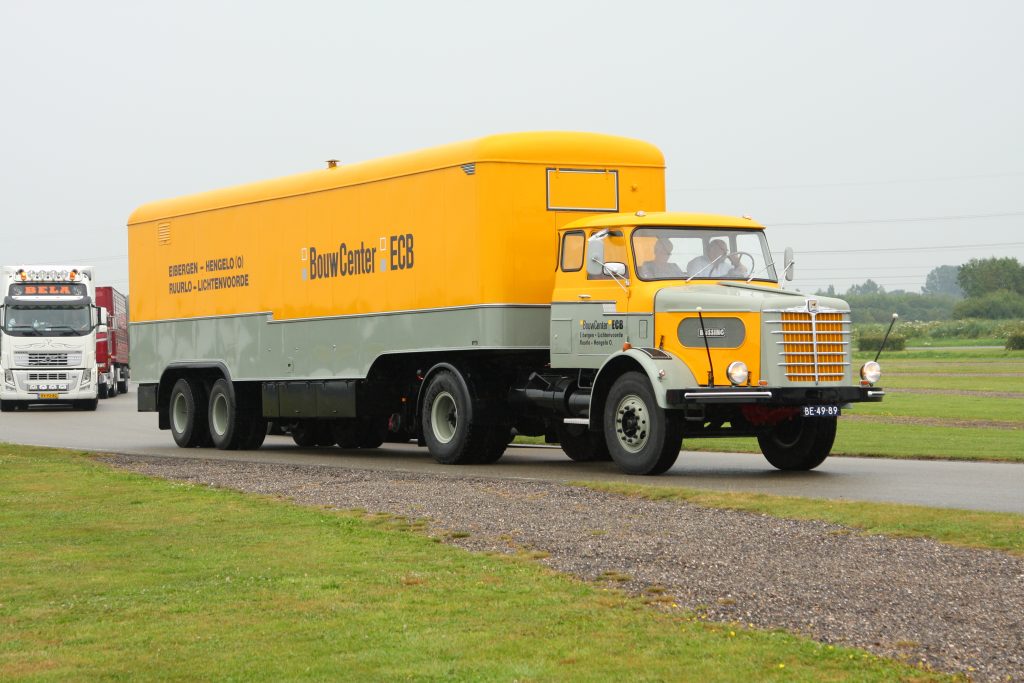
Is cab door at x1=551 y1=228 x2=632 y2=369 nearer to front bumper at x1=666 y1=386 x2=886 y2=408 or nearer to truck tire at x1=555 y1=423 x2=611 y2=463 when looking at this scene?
front bumper at x1=666 y1=386 x2=886 y2=408

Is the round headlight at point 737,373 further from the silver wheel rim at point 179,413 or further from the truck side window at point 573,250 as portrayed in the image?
the silver wheel rim at point 179,413

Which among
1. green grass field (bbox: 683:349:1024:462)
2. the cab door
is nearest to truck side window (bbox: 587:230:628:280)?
the cab door

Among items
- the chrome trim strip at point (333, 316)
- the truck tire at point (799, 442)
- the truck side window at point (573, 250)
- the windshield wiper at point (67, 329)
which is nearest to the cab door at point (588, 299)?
the truck side window at point (573, 250)

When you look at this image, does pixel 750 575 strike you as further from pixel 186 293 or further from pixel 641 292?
pixel 186 293

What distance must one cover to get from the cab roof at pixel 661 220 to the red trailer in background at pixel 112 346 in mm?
30335

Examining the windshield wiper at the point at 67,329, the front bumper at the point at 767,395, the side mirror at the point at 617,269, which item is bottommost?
the front bumper at the point at 767,395

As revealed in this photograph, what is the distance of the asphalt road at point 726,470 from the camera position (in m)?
15.2

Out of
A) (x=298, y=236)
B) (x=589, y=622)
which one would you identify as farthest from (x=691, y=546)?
(x=298, y=236)

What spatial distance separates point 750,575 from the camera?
10.2m

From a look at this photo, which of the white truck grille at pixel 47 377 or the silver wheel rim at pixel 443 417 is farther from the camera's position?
the white truck grille at pixel 47 377

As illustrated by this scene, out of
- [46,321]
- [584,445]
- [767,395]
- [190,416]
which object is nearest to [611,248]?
[767,395]

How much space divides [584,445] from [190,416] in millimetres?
7439

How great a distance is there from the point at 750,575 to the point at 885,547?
147cm

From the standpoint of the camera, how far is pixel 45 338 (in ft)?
150
